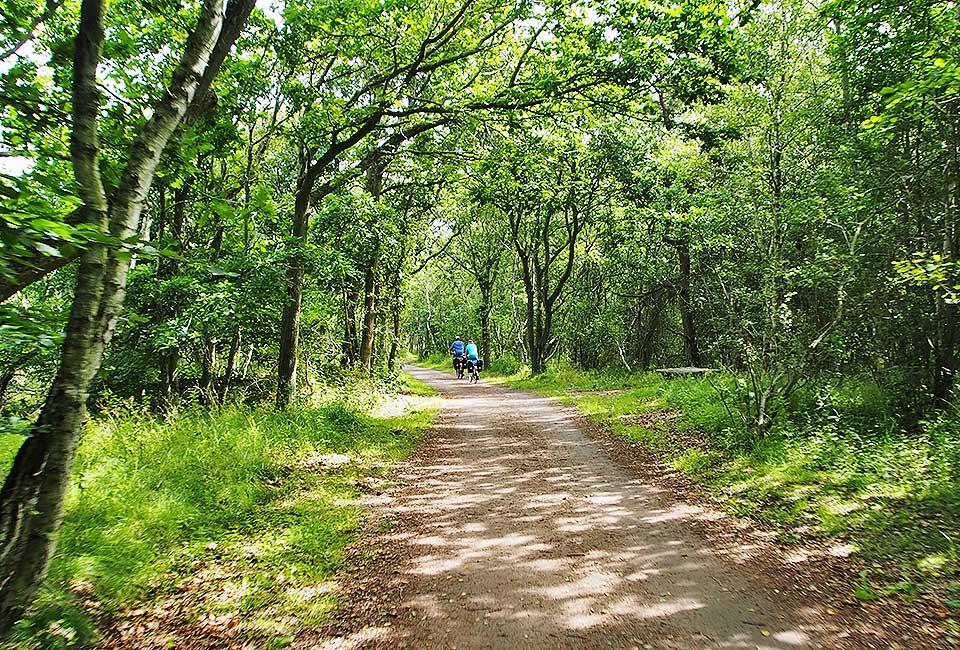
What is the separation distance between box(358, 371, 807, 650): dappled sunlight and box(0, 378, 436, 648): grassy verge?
35.3 inches

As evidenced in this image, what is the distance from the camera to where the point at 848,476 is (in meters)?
6.24

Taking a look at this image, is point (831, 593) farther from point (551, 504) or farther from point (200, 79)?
point (200, 79)

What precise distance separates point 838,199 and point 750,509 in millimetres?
5604

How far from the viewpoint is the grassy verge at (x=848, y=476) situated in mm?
4577

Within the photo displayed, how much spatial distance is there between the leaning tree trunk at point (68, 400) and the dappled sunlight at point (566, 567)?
2393 mm

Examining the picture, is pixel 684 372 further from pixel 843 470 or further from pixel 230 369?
pixel 230 369

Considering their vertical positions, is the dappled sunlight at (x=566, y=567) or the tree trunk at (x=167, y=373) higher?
the tree trunk at (x=167, y=373)

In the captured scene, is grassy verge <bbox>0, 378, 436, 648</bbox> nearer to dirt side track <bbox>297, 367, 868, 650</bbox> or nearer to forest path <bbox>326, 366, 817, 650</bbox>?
dirt side track <bbox>297, 367, 868, 650</bbox>

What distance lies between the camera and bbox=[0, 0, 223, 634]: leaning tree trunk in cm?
323

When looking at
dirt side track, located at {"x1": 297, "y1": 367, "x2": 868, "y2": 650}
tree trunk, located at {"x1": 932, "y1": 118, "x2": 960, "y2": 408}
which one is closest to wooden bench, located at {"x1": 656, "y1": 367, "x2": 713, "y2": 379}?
tree trunk, located at {"x1": 932, "y1": 118, "x2": 960, "y2": 408}

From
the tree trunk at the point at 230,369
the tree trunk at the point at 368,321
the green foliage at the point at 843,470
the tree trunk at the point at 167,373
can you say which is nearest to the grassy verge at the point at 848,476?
the green foliage at the point at 843,470

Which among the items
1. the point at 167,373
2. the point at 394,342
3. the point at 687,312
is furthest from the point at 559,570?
the point at 394,342

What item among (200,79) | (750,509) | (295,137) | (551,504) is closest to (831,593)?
(750,509)

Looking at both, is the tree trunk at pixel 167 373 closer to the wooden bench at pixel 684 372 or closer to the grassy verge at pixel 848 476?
the grassy verge at pixel 848 476
